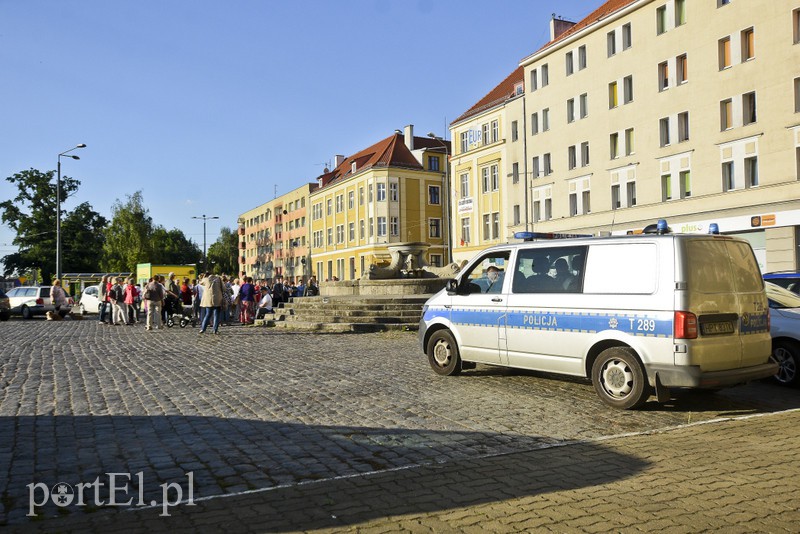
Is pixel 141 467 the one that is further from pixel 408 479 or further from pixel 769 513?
pixel 769 513

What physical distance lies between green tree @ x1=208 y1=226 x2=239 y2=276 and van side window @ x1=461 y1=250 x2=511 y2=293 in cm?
12994

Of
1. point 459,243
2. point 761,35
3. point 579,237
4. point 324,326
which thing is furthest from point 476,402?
point 459,243

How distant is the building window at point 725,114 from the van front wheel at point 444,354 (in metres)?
28.6

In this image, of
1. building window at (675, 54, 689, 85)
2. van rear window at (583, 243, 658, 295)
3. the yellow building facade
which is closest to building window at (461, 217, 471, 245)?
the yellow building facade

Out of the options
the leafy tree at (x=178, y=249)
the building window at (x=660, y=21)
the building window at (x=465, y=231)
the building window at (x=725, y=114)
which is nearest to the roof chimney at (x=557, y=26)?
the building window at (x=660, y=21)

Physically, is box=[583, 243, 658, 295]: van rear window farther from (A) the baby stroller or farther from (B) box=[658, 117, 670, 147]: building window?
(B) box=[658, 117, 670, 147]: building window

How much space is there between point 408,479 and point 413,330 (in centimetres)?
1462

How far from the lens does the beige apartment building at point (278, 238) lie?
93438mm

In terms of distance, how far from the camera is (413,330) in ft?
66.1

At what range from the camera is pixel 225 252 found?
139875 mm

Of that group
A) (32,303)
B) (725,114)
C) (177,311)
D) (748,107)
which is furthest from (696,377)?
(32,303)

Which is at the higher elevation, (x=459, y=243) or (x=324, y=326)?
(x=459, y=243)

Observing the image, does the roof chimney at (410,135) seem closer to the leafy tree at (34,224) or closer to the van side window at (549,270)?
the leafy tree at (34,224)

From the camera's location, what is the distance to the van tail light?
7641mm
